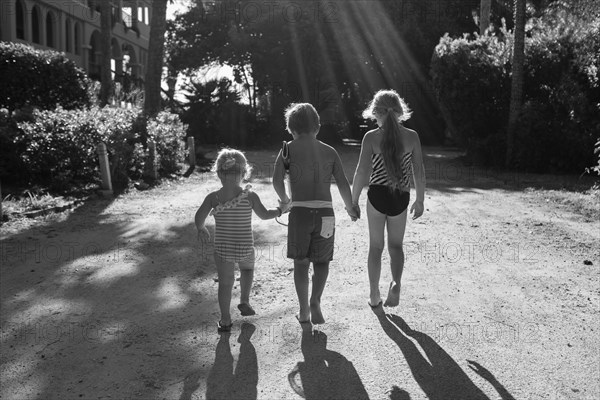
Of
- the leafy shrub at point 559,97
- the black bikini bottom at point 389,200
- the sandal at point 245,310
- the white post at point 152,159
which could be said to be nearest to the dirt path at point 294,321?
the sandal at point 245,310

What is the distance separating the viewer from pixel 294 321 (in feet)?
16.4

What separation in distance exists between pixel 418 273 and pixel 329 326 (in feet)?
6.39

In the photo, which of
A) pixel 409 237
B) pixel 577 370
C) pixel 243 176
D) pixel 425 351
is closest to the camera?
pixel 577 370

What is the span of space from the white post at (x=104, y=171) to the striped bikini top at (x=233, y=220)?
781 cm

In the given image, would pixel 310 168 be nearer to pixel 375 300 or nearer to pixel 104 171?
pixel 375 300

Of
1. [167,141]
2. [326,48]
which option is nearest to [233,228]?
[167,141]

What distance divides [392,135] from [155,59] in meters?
15.7

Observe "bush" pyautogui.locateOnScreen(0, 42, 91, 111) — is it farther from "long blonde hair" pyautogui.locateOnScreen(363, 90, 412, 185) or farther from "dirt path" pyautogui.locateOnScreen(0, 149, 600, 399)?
"long blonde hair" pyautogui.locateOnScreen(363, 90, 412, 185)

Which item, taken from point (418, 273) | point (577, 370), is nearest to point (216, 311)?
point (418, 273)

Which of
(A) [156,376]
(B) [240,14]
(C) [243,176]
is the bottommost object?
(A) [156,376]

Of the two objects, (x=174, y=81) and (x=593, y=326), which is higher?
(x=174, y=81)

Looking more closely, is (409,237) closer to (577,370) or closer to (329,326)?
(329,326)

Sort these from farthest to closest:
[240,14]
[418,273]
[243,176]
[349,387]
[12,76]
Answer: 1. [240,14]
2. [12,76]
3. [418,273]
4. [243,176]
5. [349,387]

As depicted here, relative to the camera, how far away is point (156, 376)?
13.1 ft
